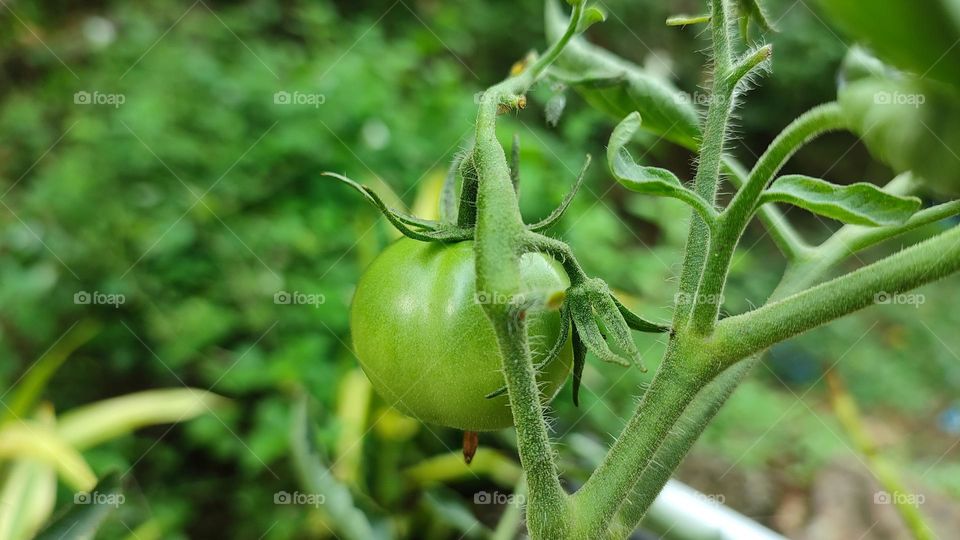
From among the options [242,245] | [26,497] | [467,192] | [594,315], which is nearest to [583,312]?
[594,315]

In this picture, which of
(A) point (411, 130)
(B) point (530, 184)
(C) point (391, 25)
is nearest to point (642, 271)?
(B) point (530, 184)

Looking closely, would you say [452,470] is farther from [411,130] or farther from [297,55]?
[297,55]

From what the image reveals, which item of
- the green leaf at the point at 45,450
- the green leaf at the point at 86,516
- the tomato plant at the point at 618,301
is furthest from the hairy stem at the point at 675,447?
the green leaf at the point at 45,450

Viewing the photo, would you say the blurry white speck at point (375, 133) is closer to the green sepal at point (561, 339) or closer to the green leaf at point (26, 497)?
the green leaf at point (26, 497)

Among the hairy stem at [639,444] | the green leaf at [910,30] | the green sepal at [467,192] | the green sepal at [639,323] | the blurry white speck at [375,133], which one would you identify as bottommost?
the hairy stem at [639,444]

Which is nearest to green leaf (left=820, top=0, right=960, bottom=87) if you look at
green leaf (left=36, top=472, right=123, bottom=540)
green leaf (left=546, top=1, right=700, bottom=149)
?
green leaf (left=546, top=1, right=700, bottom=149)

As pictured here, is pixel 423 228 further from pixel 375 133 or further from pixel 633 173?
pixel 375 133
